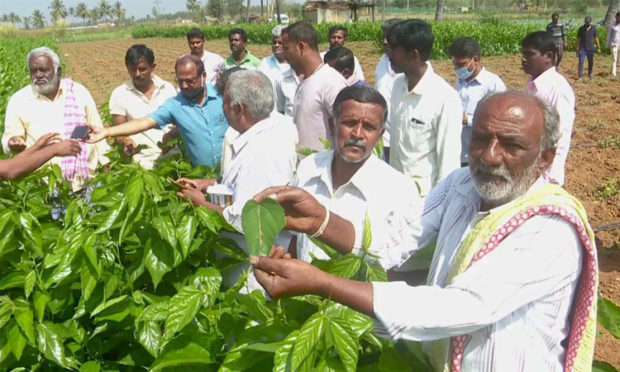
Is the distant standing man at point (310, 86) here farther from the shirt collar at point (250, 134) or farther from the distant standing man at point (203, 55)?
the distant standing man at point (203, 55)

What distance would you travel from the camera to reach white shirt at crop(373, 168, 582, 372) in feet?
4.48

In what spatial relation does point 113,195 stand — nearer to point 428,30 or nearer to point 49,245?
point 49,245

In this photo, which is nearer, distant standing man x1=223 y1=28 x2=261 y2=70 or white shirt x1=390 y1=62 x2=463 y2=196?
white shirt x1=390 y1=62 x2=463 y2=196

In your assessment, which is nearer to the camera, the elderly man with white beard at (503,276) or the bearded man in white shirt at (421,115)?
the elderly man with white beard at (503,276)

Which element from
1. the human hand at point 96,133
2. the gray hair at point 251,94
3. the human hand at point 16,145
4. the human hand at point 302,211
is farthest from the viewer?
the human hand at point 16,145

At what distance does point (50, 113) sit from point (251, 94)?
190cm

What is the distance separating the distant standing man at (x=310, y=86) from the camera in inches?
157

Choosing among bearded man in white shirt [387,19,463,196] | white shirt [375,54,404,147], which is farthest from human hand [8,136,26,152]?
white shirt [375,54,404,147]

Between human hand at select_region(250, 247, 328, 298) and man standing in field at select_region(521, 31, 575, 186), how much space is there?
2505 millimetres

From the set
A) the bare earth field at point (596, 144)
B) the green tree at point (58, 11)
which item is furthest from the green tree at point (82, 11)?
the bare earth field at point (596, 144)

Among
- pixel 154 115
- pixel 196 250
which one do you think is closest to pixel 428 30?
pixel 154 115

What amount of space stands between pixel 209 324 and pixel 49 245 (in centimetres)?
86

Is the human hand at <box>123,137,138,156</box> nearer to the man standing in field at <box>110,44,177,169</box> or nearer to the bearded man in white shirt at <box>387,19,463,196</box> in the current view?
the man standing in field at <box>110,44,177,169</box>

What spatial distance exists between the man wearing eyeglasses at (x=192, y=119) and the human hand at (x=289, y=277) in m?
2.45
